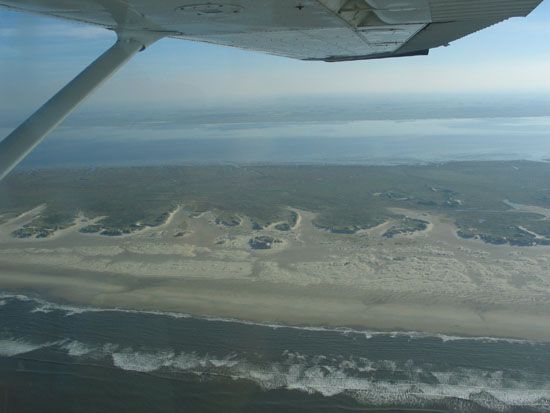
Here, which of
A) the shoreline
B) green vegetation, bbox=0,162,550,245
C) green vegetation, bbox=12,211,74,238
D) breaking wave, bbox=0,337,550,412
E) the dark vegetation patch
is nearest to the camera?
breaking wave, bbox=0,337,550,412

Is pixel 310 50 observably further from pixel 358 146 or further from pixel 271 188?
pixel 358 146

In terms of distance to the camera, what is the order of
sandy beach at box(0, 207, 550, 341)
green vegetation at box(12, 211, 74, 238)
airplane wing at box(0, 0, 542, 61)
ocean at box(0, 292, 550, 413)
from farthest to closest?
green vegetation at box(12, 211, 74, 238)
sandy beach at box(0, 207, 550, 341)
ocean at box(0, 292, 550, 413)
airplane wing at box(0, 0, 542, 61)

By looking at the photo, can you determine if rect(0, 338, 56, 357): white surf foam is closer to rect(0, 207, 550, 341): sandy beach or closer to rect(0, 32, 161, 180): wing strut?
rect(0, 207, 550, 341): sandy beach

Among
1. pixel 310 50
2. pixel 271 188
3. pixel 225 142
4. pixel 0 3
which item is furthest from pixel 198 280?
pixel 225 142

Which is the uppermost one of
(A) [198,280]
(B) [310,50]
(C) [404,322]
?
(B) [310,50]

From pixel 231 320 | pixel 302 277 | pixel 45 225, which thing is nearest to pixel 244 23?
pixel 231 320

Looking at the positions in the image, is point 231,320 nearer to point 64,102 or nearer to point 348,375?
point 348,375

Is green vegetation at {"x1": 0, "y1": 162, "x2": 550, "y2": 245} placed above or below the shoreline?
above

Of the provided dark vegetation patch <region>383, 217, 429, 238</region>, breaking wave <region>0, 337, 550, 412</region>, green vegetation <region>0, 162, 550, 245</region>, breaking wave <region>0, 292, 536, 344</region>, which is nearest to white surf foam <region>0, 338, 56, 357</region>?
breaking wave <region>0, 337, 550, 412</region>
